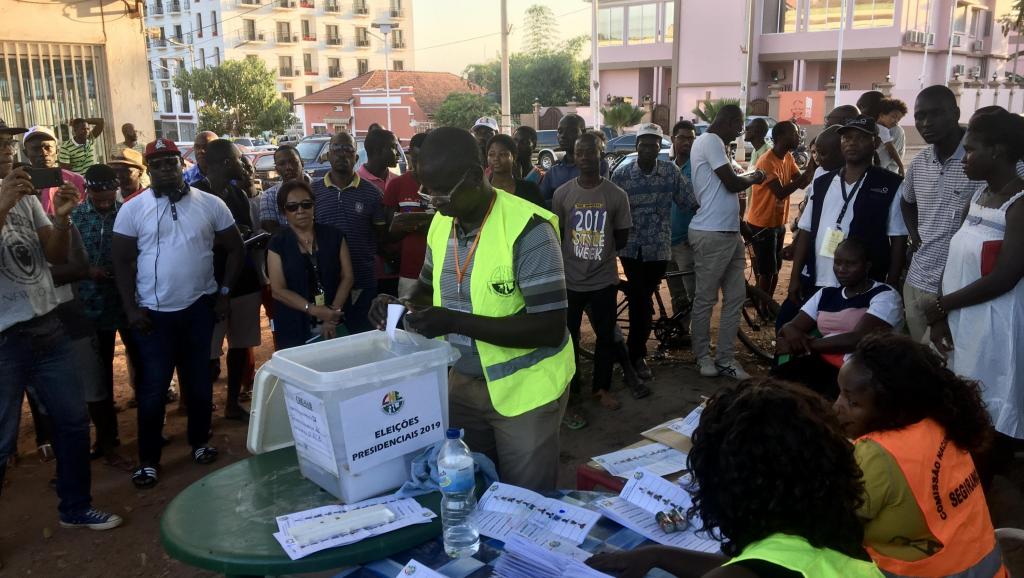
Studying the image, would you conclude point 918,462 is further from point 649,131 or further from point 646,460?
point 649,131

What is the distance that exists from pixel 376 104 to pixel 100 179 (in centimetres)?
4141

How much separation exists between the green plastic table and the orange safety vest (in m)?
1.35

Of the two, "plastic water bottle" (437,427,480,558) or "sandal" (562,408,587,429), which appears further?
"sandal" (562,408,587,429)

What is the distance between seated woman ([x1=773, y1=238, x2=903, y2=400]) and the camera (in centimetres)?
384

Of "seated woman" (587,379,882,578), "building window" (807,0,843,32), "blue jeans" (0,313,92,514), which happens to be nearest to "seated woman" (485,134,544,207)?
"blue jeans" (0,313,92,514)

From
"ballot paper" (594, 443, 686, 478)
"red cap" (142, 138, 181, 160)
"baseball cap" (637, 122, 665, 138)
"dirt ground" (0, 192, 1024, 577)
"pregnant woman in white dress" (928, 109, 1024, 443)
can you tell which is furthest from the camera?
"baseball cap" (637, 122, 665, 138)

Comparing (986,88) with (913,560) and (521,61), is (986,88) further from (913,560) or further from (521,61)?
(913,560)

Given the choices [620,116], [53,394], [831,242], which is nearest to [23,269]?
[53,394]

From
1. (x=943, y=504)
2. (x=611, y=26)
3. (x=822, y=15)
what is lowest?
(x=943, y=504)

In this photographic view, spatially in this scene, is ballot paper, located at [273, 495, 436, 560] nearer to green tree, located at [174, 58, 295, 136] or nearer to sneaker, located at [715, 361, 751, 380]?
sneaker, located at [715, 361, 751, 380]

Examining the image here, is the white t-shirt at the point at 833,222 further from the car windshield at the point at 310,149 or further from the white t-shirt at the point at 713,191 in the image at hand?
the car windshield at the point at 310,149

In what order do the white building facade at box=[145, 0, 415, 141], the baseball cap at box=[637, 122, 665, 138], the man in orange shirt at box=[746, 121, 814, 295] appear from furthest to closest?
1. the white building facade at box=[145, 0, 415, 141]
2. the man in orange shirt at box=[746, 121, 814, 295]
3. the baseball cap at box=[637, 122, 665, 138]

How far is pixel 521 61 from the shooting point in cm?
6094

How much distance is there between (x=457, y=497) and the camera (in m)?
2.28
